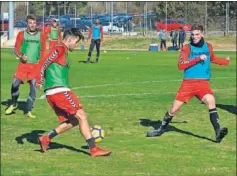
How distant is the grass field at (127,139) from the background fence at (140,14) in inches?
1673

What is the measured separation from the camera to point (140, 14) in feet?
225

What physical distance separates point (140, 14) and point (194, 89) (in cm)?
5695

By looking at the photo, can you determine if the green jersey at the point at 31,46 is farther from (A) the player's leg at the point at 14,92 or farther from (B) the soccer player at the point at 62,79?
(B) the soccer player at the point at 62,79

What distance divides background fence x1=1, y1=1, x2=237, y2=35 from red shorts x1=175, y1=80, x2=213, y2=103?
4988 cm

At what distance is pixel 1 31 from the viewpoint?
211ft

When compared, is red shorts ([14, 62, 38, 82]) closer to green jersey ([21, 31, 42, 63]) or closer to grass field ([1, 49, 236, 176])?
green jersey ([21, 31, 42, 63])

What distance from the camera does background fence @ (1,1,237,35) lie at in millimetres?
63531

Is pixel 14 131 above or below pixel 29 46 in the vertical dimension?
below

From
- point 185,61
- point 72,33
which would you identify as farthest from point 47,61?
point 185,61

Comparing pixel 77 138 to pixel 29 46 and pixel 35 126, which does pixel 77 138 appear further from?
pixel 29 46

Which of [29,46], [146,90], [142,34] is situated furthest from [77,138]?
[142,34]

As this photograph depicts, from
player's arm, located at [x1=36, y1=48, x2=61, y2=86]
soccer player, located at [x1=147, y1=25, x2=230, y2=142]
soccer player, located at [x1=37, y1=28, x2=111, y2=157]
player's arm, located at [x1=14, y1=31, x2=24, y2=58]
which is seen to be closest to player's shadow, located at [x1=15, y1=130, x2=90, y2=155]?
soccer player, located at [x1=37, y1=28, x2=111, y2=157]

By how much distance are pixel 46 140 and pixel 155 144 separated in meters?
1.83

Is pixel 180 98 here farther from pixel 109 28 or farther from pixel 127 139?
pixel 109 28
